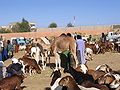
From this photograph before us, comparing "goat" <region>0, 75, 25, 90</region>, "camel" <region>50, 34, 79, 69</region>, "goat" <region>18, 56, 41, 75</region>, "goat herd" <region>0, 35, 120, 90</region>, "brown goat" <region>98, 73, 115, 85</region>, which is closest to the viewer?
"goat herd" <region>0, 35, 120, 90</region>

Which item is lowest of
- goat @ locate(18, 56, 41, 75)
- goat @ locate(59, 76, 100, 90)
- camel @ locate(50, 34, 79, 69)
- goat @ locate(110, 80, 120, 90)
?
goat @ locate(18, 56, 41, 75)

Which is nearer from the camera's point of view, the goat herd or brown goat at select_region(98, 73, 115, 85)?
the goat herd

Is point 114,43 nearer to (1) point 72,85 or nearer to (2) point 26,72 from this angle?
(2) point 26,72

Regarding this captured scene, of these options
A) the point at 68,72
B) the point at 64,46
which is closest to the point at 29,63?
the point at 64,46

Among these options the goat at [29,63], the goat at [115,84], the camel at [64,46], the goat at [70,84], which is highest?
the camel at [64,46]

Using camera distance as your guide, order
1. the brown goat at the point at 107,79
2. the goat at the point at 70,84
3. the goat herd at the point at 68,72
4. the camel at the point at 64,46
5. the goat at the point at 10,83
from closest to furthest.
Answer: the goat at the point at 70,84 < the goat herd at the point at 68,72 < the brown goat at the point at 107,79 < the goat at the point at 10,83 < the camel at the point at 64,46

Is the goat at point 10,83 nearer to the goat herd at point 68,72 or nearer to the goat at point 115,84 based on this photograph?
the goat herd at point 68,72

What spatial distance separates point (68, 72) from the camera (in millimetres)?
9477

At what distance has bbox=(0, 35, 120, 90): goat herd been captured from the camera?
6.83 m

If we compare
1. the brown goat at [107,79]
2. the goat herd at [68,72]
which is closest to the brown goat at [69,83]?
the goat herd at [68,72]

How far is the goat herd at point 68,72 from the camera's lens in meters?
6.83

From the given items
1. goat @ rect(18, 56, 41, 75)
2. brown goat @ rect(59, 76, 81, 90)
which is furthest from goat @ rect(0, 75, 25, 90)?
goat @ rect(18, 56, 41, 75)

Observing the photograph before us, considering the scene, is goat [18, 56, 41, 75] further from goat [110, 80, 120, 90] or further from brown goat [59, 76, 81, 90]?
goat [110, 80, 120, 90]

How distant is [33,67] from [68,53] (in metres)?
2.02
